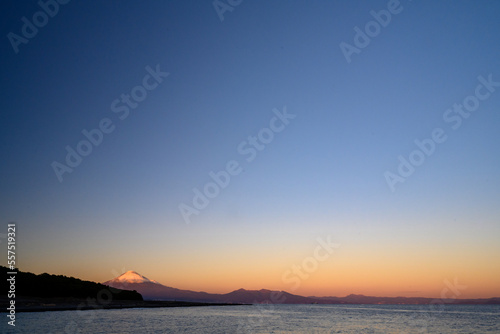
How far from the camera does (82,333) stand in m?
45.8

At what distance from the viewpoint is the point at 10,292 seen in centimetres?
9388

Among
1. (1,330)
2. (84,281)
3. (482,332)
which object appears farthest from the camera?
(84,281)

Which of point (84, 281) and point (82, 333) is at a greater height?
point (84, 281)

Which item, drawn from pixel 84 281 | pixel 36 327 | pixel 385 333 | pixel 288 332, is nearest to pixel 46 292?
pixel 84 281

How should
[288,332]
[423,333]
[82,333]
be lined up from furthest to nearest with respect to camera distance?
1. [423,333]
2. [288,332]
3. [82,333]

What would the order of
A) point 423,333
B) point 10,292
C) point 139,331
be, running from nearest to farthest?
1. point 139,331
2. point 423,333
3. point 10,292

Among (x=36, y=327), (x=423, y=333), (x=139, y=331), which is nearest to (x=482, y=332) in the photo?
(x=423, y=333)

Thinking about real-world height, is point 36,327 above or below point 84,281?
below

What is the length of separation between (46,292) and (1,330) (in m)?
77.9

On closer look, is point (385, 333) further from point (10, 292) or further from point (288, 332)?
point (10, 292)

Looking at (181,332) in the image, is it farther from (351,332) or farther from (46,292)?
(46,292)

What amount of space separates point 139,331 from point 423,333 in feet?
153

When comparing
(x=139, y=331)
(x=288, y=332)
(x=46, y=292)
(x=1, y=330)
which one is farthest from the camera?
(x=46, y=292)

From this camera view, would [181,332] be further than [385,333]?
No
